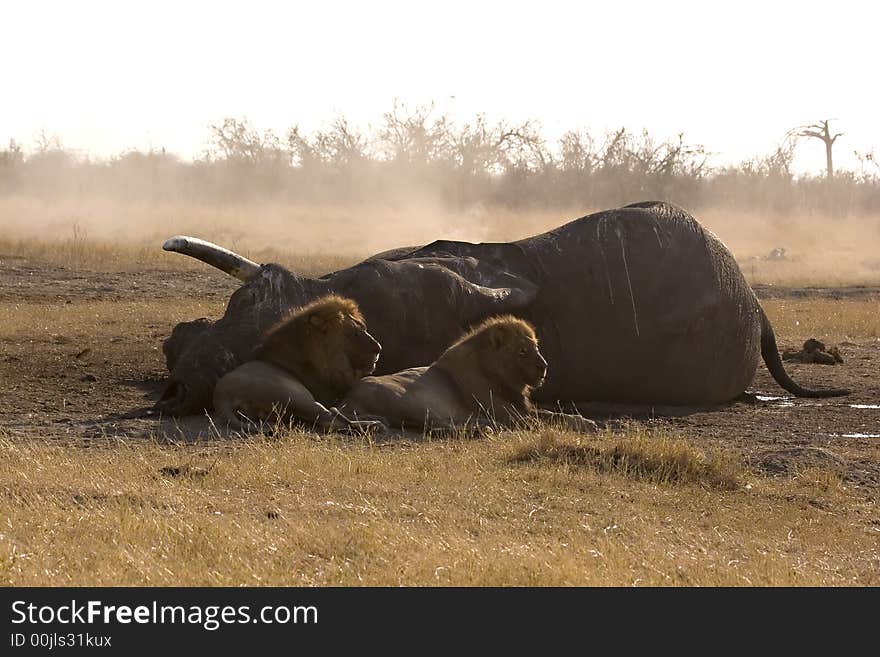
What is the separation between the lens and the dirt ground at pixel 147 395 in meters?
9.55

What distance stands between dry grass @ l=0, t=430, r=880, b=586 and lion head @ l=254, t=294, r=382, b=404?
98cm

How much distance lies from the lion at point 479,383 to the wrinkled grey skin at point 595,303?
1.03m

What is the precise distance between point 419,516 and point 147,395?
5046 mm

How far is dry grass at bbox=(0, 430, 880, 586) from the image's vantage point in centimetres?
598

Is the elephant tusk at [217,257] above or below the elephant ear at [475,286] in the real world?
above

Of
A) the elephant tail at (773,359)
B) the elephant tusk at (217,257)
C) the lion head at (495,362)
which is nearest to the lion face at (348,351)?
the lion head at (495,362)

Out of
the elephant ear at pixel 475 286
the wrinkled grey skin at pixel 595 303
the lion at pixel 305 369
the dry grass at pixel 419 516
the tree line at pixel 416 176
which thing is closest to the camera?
the dry grass at pixel 419 516

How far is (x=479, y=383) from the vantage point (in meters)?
10.0

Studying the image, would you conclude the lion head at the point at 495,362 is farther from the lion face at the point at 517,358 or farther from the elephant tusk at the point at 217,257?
the elephant tusk at the point at 217,257

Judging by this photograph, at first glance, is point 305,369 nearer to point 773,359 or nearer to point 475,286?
point 475,286

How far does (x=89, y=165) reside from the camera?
189 feet

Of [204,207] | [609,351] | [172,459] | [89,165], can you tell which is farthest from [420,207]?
[172,459]
